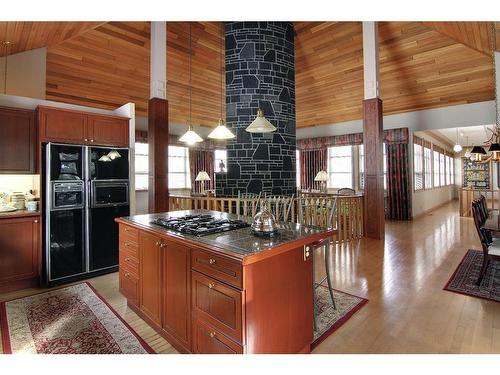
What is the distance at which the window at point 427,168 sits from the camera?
9.18 meters

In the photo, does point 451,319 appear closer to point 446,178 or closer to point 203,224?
point 203,224

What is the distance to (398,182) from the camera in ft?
25.5

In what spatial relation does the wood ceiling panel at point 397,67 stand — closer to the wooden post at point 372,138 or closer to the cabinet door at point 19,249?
the wooden post at point 372,138

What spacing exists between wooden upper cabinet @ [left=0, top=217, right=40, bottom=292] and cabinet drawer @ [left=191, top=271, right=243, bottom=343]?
2.58 meters

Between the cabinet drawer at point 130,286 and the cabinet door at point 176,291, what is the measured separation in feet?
1.82

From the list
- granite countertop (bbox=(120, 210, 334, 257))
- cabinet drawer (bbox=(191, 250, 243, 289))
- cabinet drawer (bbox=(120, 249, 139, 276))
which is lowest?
cabinet drawer (bbox=(120, 249, 139, 276))

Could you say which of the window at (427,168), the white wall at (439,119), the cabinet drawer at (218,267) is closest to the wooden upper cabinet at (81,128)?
the cabinet drawer at (218,267)

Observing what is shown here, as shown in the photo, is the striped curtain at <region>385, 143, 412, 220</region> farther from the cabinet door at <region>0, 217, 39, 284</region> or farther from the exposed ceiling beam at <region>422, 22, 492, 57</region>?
the cabinet door at <region>0, 217, 39, 284</region>

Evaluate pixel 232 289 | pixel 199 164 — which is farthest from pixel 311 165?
pixel 232 289

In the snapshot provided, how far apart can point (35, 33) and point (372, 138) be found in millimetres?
5636

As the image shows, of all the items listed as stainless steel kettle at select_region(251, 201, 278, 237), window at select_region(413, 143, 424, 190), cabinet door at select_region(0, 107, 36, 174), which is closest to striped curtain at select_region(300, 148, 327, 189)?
window at select_region(413, 143, 424, 190)

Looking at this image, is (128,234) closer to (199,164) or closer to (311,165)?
(199,164)

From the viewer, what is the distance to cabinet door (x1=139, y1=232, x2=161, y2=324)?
223cm
